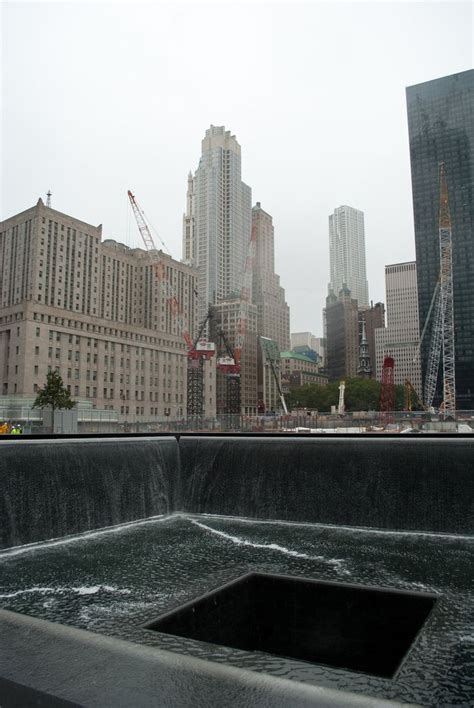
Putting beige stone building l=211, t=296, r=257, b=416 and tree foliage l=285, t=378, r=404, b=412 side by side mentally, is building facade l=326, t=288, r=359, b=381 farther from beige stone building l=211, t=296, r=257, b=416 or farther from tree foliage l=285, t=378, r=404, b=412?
tree foliage l=285, t=378, r=404, b=412

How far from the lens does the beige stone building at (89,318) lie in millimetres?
88375

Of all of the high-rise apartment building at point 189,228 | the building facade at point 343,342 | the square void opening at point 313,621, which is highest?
the high-rise apartment building at point 189,228

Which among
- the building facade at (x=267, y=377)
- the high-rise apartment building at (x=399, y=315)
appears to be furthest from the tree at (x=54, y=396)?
the high-rise apartment building at (x=399, y=315)

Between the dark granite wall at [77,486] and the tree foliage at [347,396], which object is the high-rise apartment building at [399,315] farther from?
the dark granite wall at [77,486]

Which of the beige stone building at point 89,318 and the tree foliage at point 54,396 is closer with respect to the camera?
the tree foliage at point 54,396

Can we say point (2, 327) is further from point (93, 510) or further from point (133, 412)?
point (93, 510)

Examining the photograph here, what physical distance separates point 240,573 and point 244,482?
6.79 meters

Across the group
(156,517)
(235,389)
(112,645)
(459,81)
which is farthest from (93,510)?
(459,81)

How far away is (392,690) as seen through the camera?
494cm

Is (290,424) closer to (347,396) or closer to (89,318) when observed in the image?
(89,318)

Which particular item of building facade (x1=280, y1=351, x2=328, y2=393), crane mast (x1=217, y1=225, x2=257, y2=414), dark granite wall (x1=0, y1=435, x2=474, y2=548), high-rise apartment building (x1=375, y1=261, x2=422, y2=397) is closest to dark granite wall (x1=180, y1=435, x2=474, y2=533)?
dark granite wall (x1=0, y1=435, x2=474, y2=548)

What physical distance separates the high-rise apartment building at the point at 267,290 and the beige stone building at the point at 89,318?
3537 centimetres

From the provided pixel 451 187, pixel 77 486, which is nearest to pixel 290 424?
pixel 77 486

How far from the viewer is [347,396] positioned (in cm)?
11819
